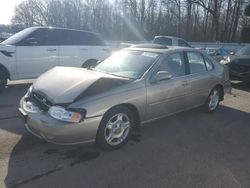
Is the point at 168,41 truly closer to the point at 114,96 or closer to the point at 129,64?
the point at 129,64

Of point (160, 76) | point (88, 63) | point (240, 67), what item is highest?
point (160, 76)

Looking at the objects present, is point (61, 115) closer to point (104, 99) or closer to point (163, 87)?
point (104, 99)

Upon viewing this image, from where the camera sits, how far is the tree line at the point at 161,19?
4706cm

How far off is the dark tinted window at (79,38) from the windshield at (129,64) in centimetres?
394

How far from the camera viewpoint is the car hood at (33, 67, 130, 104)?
430 centimetres

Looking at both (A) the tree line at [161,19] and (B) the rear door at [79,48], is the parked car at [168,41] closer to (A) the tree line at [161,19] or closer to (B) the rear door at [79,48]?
(B) the rear door at [79,48]

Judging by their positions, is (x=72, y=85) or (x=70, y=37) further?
(x=70, y=37)

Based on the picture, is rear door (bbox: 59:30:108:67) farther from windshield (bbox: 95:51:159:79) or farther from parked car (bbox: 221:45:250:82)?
parked car (bbox: 221:45:250:82)

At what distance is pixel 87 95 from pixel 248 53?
30.7 ft

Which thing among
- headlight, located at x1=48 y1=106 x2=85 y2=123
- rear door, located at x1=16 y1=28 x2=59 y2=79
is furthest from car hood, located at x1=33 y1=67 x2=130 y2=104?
rear door, located at x1=16 y1=28 x2=59 y2=79

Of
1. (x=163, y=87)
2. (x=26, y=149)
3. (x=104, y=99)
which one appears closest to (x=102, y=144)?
(x=104, y=99)

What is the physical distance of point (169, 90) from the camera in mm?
5441

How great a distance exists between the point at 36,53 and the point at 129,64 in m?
4.22

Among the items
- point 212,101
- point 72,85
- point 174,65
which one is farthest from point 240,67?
point 72,85
